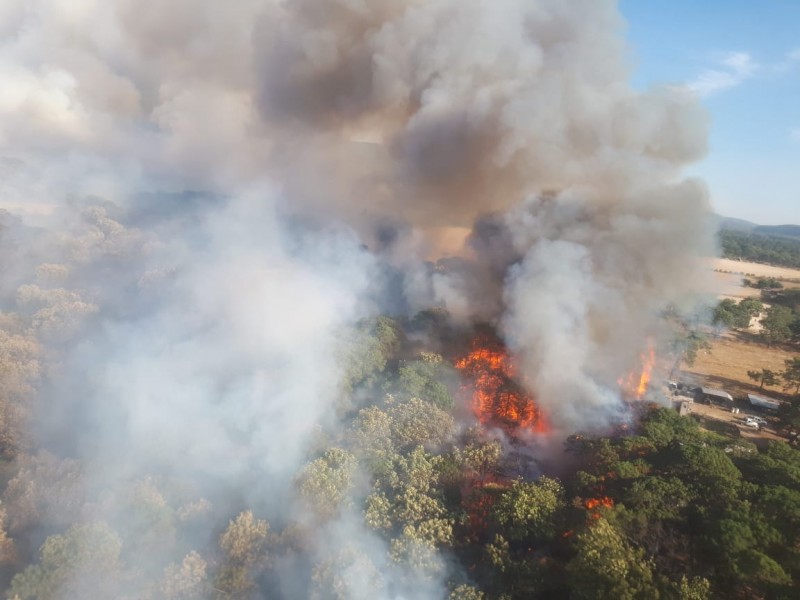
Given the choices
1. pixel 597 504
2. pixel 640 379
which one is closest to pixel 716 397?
pixel 640 379

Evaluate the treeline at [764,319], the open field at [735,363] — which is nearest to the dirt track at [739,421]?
the open field at [735,363]

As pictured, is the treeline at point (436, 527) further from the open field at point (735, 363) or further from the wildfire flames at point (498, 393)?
the open field at point (735, 363)

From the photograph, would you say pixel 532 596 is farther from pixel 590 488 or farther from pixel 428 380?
pixel 428 380

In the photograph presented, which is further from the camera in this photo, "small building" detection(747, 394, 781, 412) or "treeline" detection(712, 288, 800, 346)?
"treeline" detection(712, 288, 800, 346)

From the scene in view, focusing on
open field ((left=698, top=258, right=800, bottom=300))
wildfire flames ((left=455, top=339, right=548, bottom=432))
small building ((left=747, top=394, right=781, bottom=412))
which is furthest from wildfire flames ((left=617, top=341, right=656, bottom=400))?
open field ((left=698, top=258, right=800, bottom=300))

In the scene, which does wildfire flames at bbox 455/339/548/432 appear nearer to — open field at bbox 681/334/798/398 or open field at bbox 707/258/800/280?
open field at bbox 681/334/798/398

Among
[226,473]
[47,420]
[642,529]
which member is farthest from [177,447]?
[642,529]
